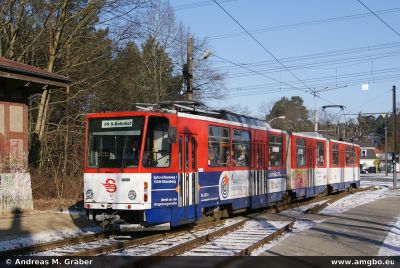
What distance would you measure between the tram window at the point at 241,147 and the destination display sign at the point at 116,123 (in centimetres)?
429

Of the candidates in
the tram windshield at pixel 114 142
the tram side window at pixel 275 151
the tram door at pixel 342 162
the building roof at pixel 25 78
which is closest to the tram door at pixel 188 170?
the tram windshield at pixel 114 142

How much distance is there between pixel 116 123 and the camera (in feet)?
41.4

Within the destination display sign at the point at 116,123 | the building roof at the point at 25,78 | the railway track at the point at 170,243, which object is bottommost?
the railway track at the point at 170,243

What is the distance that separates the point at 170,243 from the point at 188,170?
6.83ft

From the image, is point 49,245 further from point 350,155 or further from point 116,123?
point 350,155

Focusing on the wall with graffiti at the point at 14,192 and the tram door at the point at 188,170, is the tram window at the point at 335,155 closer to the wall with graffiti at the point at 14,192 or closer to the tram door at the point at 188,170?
the wall with graffiti at the point at 14,192

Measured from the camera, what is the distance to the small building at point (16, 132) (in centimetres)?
1800

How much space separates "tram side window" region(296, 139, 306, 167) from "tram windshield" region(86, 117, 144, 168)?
37.4ft

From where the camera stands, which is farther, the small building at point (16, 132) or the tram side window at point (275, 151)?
the tram side window at point (275, 151)

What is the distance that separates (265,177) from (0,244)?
31.3 ft

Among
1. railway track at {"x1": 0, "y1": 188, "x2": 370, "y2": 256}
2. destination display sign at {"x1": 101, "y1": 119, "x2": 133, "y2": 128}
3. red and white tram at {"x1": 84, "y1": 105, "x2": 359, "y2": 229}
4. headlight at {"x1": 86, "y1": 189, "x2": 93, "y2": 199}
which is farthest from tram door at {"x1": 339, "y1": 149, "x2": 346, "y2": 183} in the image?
headlight at {"x1": 86, "y1": 189, "x2": 93, "y2": 199}

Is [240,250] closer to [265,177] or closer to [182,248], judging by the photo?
[182,248]

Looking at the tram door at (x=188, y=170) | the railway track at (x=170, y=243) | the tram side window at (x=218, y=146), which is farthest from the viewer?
the tram side window at (x=218, y=146)

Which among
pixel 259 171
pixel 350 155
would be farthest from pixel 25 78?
pixel 350 155
